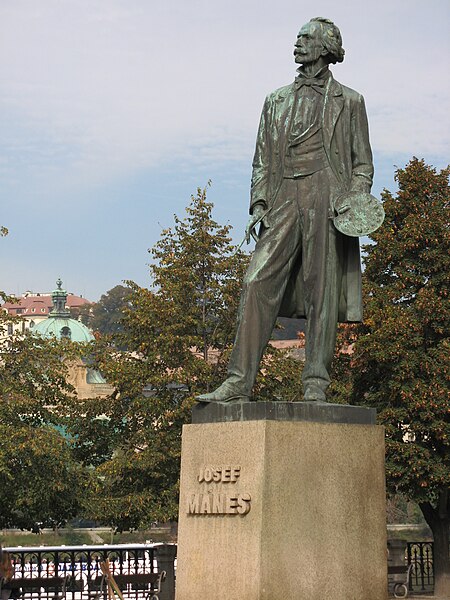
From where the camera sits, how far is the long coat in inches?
362

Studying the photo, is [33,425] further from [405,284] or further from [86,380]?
[86,380]

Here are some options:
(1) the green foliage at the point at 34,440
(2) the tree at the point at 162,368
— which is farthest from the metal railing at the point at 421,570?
(1) the green foliage at the point at 34,440

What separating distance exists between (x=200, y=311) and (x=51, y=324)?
5323cm

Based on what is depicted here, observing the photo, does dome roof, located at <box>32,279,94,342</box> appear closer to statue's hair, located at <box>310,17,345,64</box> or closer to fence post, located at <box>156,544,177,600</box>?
fence post, located at <box>156,544,177,600</box>

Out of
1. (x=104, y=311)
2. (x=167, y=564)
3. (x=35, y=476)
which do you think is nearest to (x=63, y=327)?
Result: (x=104, y=311)

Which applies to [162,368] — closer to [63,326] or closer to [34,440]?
[34,440]

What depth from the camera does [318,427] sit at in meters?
8.41

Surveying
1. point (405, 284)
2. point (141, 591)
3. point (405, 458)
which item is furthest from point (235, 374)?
point (405, 284)

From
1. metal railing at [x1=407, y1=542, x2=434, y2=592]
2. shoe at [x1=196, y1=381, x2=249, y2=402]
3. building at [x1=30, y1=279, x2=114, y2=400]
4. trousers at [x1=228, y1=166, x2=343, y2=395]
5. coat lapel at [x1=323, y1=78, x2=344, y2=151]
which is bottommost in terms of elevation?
metal railing at [x1=407, y1=542, x2=434, y2=592]

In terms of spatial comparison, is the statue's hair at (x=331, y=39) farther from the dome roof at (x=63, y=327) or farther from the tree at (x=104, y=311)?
the tree at (x=104, y=311)

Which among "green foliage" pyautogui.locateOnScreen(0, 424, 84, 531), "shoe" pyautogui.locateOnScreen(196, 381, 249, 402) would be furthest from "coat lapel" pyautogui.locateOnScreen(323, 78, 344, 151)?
"green foliage" pyautogui.locateOnScreen(0, 424, 84, 531)

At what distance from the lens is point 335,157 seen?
363 inches

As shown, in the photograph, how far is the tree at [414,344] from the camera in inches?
1059

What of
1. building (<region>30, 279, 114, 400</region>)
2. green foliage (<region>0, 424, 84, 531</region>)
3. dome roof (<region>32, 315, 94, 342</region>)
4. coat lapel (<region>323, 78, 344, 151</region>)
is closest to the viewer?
coat lapel (<region>323, 78, 344, 151</region>)
